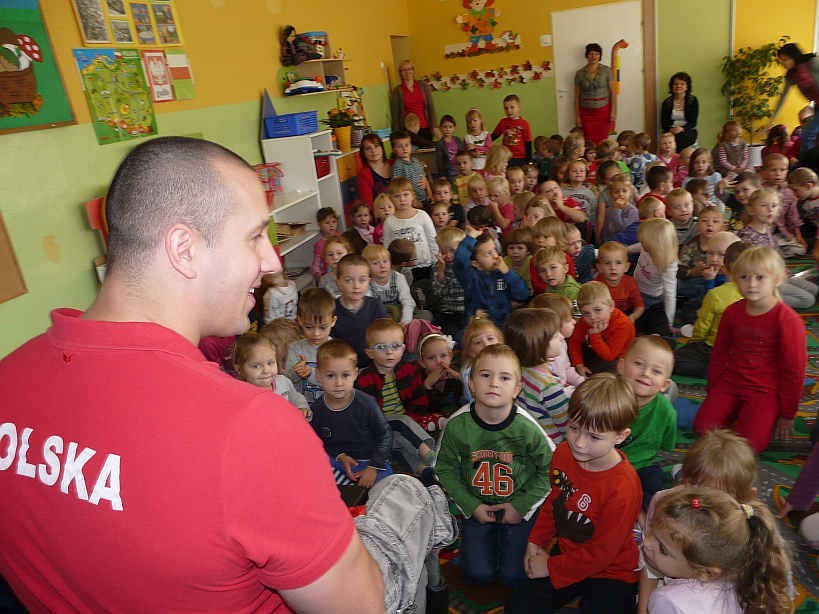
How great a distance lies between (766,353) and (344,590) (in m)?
2.70

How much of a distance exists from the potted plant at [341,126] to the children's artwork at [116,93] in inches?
99.0

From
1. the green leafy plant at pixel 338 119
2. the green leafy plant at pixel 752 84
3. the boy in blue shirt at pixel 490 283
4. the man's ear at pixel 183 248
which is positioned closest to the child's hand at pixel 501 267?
the boy in blue shirt at pixel 490 283

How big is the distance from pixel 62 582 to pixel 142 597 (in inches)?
6.5

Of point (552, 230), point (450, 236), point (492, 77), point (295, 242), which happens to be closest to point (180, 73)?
point (295, 242)

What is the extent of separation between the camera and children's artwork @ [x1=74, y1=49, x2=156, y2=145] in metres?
3.88

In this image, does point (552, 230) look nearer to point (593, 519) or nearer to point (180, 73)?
point (593, 519)

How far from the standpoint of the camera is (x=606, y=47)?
9.09 m

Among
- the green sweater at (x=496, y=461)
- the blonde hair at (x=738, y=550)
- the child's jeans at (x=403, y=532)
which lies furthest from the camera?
the green sweater at (x=496, y=461)

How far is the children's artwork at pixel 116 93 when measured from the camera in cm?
388

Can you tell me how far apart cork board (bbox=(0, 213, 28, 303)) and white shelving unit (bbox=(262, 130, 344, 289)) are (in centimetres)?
236

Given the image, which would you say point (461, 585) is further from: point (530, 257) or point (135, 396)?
point (530, 257)

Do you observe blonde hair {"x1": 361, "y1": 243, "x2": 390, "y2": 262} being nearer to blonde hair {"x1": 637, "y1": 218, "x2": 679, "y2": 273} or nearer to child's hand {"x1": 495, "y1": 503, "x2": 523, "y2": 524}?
blonde hair {"x1": 637, "y1": 218, "x2": 679, "y2": 273}

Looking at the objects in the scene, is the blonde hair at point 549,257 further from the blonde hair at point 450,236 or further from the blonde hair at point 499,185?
the blonde hair at point 499,185

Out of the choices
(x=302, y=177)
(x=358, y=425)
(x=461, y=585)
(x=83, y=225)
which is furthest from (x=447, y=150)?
(x=461, y=585)
